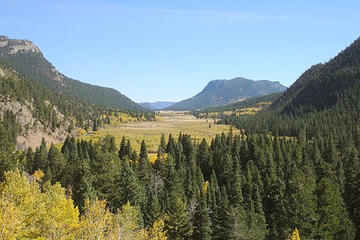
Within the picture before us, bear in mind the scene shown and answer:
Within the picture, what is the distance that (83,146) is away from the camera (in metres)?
123

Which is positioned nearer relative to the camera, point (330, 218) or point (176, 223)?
point (330, 218)

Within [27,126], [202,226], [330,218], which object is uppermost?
[27,126]

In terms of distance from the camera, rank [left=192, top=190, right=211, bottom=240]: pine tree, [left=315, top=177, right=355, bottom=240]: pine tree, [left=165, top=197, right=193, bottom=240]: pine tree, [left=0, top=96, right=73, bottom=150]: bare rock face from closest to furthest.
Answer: [left=315, top=177, right=355, bottom=240]: pine tree → [left=165, top=197, right=193, bottom=240]: pine tree → [left=192, top=190, right=211, bottom=240]: pine tree → [left=0, top=96, right=73, bottom=150]: bare rock face

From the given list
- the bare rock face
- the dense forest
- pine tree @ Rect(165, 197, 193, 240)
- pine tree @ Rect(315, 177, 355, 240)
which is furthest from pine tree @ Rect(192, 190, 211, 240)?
the bare rock face

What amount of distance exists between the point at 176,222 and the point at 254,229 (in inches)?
490

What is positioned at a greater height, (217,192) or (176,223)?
(176,223)

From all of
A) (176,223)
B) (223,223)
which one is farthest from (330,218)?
(176,223)

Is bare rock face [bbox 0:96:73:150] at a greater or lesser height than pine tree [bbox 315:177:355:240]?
greater

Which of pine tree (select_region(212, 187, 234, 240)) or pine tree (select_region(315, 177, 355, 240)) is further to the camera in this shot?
pine tree (select_region(315, 177, 355, 240))

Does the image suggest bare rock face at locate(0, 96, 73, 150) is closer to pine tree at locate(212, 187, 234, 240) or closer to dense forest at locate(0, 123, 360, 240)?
dense forest at locate(0, 123, 360, 240)

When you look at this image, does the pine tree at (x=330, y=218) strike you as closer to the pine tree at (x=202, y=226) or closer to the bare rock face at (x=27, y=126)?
the pine tree at (x=202, y=226)

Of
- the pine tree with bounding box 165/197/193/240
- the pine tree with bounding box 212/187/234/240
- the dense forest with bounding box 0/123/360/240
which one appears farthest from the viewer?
the pine tree with bounding box 165/197/193/240

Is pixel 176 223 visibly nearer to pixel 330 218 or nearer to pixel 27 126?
pixel 330 218

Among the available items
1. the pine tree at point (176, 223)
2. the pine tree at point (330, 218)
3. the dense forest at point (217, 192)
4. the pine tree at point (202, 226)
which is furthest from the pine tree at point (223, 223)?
the pine tree at point (330, 218)
